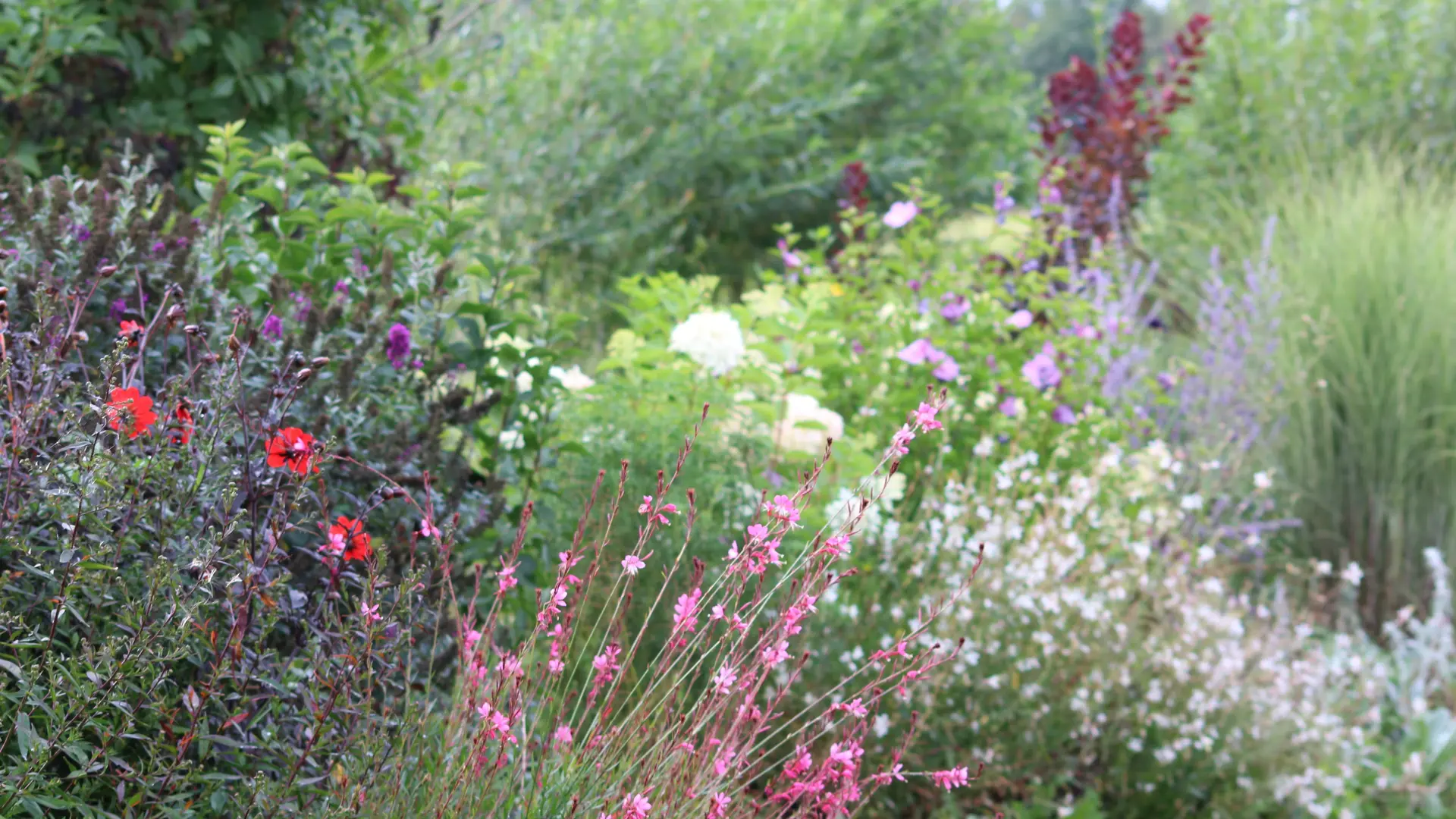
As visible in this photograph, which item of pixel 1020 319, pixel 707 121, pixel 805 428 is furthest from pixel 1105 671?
pixel 707 121

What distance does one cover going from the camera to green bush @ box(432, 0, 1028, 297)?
7215 mm

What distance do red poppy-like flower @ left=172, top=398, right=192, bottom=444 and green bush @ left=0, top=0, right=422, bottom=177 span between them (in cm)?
177

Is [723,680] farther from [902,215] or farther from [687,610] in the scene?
[902,215]

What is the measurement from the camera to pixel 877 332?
14.2 feet

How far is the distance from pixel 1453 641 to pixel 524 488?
3937mm

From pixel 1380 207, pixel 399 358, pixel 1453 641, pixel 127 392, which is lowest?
pixel 1453 641

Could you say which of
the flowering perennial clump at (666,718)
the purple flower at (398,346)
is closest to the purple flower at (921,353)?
the purple flower at (398,346)

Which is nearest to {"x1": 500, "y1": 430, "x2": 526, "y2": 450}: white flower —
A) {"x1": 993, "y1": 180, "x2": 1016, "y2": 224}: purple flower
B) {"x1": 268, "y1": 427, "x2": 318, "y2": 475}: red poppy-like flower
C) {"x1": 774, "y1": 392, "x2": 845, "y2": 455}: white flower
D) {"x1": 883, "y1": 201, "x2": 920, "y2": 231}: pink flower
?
{"x1": 774, "y1": 392, "x2": 845, "y2": 455}: white flower

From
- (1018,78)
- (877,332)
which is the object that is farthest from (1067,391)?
(1018,78)

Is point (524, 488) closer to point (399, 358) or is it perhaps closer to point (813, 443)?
point (399, 358)

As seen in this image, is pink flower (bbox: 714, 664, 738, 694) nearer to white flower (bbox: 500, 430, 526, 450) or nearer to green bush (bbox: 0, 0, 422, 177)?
white flower (bbox: 500, 430, 526, 450)

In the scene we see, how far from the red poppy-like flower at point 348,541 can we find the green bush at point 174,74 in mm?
1978

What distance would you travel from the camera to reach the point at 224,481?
67.2 inches

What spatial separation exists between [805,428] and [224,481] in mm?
1950
